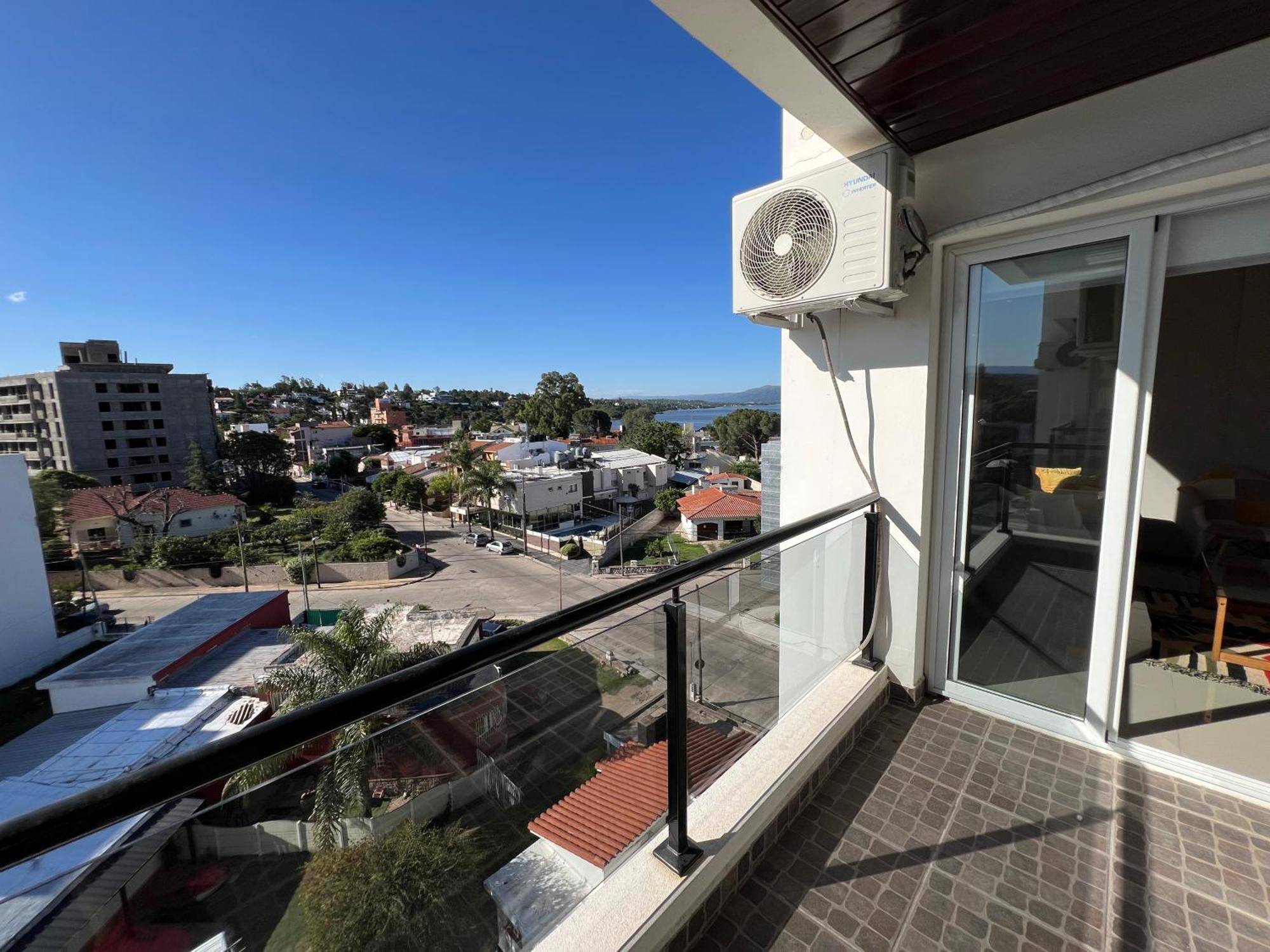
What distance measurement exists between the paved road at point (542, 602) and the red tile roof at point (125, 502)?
6.53 metres

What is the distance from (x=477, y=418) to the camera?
76.5 metres

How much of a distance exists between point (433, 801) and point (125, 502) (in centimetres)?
3842

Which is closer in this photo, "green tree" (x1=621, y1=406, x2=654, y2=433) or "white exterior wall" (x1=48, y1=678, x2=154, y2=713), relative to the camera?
"white exterior wall" (x1=48, y1=678, x2=154, y2=713)

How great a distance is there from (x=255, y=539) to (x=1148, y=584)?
110 feet

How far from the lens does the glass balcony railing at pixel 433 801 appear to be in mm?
616

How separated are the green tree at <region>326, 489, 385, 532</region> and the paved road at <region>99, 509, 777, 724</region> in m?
2.34

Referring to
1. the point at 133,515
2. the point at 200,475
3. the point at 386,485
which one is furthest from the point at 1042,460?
the point at 200,475

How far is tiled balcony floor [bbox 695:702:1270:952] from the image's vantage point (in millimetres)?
1358

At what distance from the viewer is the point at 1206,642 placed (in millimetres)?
2562

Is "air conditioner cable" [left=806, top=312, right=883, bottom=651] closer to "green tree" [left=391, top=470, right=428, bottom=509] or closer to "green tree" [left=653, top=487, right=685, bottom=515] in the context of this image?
"green tree" [left=653, top=487, right=685, bottom=515]

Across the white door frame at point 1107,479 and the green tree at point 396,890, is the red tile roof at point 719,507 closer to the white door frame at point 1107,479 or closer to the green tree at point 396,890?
the white door frame at point 1107,479

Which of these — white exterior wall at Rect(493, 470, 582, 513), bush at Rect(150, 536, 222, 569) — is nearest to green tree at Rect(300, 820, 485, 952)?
white exterior wall at Rect(493, 470, 582, 513)

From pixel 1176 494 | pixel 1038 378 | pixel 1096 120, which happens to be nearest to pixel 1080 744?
pixel 1038 378

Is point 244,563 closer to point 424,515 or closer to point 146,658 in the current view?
point 146,658
